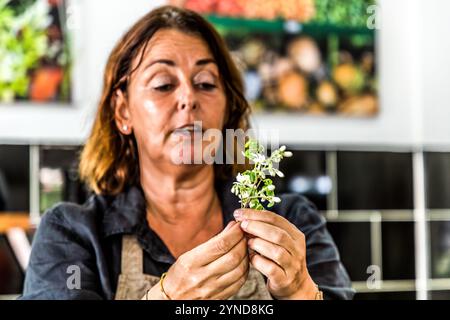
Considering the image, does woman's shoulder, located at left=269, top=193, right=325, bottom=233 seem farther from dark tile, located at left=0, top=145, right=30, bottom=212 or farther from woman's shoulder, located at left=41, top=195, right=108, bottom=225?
dark tile, located at left=0, top=145, right=30, bottom=212

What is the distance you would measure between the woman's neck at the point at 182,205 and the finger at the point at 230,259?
9 centimetres

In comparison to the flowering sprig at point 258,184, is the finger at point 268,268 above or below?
below

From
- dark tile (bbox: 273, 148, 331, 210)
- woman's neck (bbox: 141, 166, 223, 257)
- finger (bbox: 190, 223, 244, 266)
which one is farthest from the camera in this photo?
dark tile (bbox: 273, 148, 331, 210)

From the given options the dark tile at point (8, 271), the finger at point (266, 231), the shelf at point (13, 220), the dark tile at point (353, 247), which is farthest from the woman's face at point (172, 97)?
the shelf at point (13, 220)

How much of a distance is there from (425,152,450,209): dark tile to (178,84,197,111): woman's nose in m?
0.30

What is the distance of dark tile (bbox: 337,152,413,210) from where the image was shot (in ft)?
2.59

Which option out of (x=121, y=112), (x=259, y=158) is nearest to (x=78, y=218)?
(x=121, y=112)

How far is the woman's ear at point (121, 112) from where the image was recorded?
55 centimetres

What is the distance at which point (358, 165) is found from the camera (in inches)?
37.0

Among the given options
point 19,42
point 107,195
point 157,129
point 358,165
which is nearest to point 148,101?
point 157,129

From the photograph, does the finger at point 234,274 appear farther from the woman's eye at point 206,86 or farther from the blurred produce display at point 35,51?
the blurred produce display at point 35,51

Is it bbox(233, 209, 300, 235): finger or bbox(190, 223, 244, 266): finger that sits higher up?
bbox(233, 209, 300, 235): finger

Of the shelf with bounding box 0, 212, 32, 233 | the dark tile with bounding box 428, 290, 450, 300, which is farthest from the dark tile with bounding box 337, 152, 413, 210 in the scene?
the shelf with bounding box 0, 212, 32, 233

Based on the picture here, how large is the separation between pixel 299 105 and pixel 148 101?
620mm
